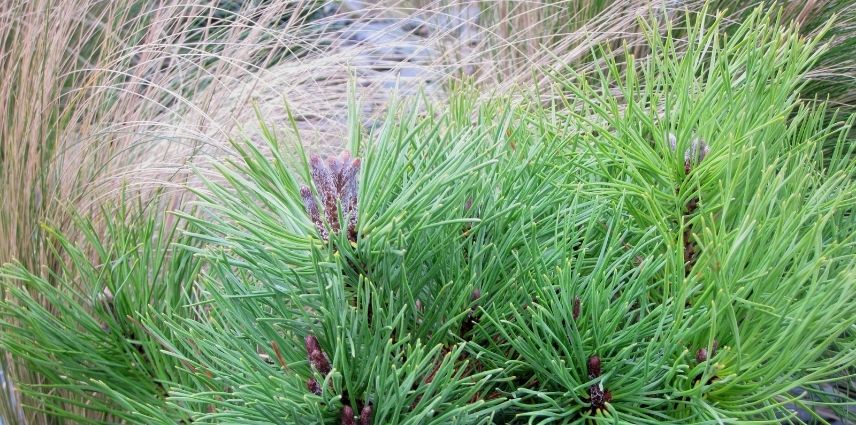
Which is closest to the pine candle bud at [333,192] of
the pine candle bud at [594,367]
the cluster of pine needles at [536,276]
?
the cluster of pine needles at [536,276]

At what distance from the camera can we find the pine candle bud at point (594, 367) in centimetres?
32

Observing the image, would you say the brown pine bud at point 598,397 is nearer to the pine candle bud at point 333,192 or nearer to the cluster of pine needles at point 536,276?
the cluster of pine needles at point 536,276

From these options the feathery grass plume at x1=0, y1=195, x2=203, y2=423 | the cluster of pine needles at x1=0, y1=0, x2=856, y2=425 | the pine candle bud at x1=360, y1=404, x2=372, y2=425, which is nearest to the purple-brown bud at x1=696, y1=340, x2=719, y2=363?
the cluster of pine needles at x1=0, y1=0, x2=856, y2=425

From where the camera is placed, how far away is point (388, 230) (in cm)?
29

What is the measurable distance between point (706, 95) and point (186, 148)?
1.80 ft

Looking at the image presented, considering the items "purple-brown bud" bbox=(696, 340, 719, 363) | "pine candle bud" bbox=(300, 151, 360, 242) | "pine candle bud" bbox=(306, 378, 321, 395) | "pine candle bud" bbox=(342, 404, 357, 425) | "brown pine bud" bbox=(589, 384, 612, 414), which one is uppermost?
"pine candle bud" bbox=(300, 151, 360, 242)

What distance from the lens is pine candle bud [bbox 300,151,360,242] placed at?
1.01ft

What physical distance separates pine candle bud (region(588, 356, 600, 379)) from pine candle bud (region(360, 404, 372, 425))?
9 centimetres

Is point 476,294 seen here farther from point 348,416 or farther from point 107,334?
point 107,334

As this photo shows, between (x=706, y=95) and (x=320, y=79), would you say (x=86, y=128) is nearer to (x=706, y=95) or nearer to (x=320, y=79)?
(x=320, y=79)

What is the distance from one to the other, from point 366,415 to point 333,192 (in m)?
0.08

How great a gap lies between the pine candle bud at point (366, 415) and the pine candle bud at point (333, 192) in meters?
0.06

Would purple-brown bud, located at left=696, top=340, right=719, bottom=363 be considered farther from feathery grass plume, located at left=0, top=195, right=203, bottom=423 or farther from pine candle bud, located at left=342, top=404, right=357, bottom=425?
feathery grass plume, located at left=0, top=195, right=203, bottom=423

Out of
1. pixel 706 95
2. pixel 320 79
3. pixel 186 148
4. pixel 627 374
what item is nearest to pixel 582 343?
pixel 627 374
